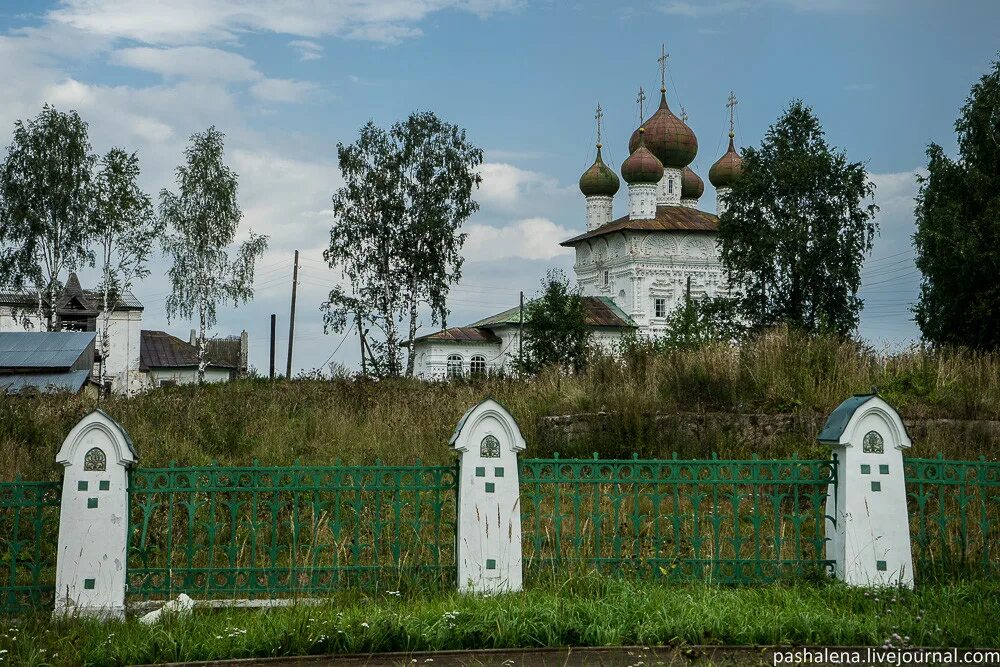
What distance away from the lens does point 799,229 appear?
103ft

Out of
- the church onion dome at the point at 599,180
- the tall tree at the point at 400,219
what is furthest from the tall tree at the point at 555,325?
the church onion dome at the point at 599,180

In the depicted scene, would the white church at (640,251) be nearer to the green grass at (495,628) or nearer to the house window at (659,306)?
the house window at (659,306)

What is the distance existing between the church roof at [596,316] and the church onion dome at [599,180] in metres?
6.02

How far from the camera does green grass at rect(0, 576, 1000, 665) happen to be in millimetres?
6770

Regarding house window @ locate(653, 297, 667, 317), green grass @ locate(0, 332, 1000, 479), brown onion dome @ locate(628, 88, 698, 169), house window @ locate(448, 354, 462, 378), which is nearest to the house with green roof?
house window @ locate(448, 354, 462, 378)

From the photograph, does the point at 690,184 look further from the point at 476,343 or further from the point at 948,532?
the point at 948,532

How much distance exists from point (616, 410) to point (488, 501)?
6.15 metres

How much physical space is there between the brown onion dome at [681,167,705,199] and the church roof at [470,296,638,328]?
8.29 m

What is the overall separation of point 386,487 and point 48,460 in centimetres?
637

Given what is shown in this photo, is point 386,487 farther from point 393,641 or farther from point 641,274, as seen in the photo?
point 641,274

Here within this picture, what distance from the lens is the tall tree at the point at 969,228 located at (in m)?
29.3

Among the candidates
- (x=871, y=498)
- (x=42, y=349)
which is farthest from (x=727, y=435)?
(x=42, y=349)

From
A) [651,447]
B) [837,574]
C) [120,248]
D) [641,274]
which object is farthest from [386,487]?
[641,274]

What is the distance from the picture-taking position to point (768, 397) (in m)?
14.1
